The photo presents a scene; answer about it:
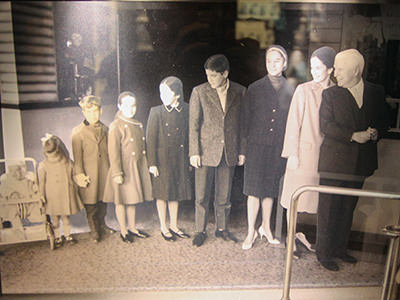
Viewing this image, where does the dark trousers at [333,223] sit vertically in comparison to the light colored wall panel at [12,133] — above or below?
below

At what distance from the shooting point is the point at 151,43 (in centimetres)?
227

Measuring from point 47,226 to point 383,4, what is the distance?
2.98 metres

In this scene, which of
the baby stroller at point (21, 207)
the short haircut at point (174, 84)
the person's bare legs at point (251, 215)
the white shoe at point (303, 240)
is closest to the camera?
the short haircut at point (174, 84)

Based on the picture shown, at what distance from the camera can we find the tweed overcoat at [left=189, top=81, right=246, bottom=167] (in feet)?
7.89

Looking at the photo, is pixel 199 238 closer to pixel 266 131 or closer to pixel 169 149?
pixel 169 149

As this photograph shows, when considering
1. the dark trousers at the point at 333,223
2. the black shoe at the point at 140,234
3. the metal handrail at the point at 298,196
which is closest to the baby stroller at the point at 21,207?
the black shoe at the point at 140,234

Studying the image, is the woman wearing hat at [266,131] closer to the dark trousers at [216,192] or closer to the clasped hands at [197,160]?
the clasped hands at [197,160]

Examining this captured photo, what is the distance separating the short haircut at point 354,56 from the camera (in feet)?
7.52

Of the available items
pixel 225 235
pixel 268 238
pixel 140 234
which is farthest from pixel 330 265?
pixel 140 234

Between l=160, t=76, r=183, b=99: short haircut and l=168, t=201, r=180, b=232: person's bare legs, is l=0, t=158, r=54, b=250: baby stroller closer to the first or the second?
l=168, t=201, r=180, b=232: person's bare legs

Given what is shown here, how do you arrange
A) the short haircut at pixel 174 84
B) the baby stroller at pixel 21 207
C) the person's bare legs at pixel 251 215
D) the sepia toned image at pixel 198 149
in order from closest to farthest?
the sepia toned image at pixel 198 149, the short haircut at pixel 174 84, the baby stroller at pixel 21 207, the person's bare legs at pixel 251 215

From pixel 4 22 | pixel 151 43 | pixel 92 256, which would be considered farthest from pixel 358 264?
pixel 4 22

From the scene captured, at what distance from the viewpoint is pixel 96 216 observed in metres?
2.57

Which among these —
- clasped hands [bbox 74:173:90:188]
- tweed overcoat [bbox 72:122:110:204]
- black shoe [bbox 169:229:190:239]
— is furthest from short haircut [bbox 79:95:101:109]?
black shoe [bbox 169:229:190:239]
